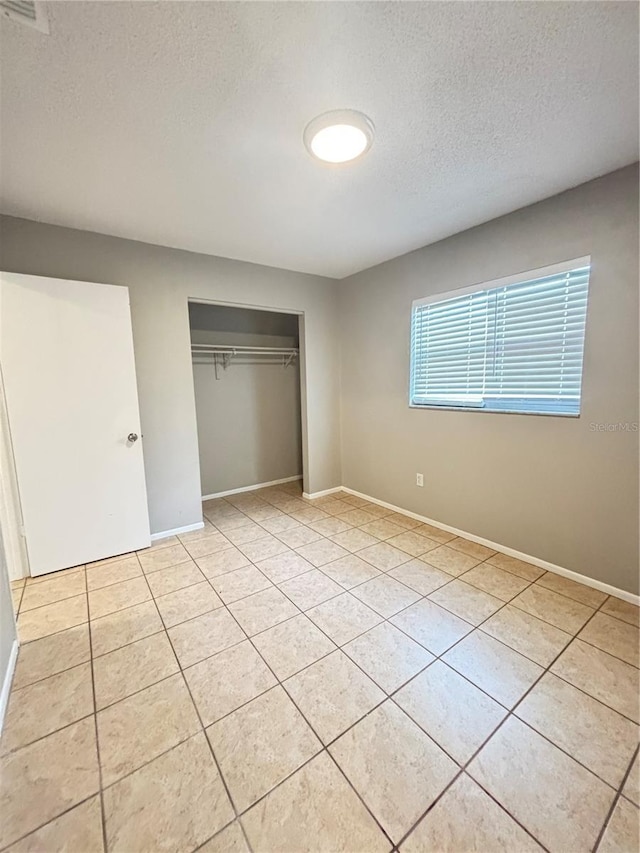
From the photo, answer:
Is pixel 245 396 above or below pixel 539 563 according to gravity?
above

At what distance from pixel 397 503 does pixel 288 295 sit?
2.38 meters

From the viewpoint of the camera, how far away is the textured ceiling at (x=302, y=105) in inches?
42.1

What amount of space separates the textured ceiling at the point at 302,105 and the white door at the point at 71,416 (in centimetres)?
59

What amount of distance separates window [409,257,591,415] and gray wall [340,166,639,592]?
0.08 metres

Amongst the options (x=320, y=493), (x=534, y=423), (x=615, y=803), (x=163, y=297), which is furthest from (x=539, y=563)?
(x=163, y=297)

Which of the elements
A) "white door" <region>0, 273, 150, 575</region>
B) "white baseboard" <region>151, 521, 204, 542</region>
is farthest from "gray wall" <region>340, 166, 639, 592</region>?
"white door" <region>0, 273, 150, 575</region>

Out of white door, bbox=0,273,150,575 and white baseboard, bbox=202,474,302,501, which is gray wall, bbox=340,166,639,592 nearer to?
white baseboard, bbox=202,474,302,501

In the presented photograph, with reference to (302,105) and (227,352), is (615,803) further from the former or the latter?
(227,352)

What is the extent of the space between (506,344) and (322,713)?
7.99ft

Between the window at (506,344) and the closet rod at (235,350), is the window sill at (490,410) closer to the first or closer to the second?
the window at (506,344)

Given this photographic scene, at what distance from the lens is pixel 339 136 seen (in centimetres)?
152

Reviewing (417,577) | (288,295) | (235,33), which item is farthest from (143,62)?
(417,577)

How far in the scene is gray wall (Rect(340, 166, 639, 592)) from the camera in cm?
193

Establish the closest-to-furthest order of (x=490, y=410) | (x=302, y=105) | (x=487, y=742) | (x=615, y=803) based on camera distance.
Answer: (x=615, y=803) < (x=487, y=742) < (x=302, y=105) < (x=490, y=410)
